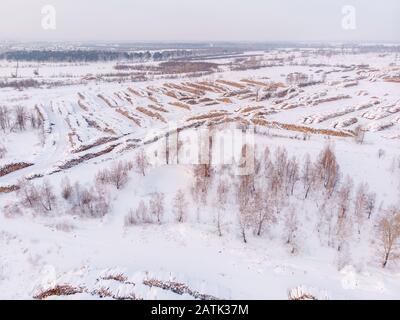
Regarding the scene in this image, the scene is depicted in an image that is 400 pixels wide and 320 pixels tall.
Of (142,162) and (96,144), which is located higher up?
(96,144)

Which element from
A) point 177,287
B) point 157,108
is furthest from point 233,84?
point 177,287

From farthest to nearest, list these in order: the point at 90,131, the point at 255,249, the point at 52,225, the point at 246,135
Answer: the point at 90,131, the point at 246,135, the point at 52,225, the point at 255,249

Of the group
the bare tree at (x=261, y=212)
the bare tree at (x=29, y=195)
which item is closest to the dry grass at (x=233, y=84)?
the bare tree at (x=261, y=212)

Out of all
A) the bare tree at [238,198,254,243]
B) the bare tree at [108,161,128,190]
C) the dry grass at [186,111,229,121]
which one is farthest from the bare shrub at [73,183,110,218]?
the dry grass at [186,111,229,121]

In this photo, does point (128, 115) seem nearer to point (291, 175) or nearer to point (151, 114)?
point (151, 114)

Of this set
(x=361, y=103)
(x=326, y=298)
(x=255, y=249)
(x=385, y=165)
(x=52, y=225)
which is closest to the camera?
(x=326, y=298)

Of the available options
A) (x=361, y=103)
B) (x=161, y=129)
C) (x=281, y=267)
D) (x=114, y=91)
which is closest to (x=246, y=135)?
(x=161, y=129)

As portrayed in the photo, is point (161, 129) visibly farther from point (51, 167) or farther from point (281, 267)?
point (281, 267)
